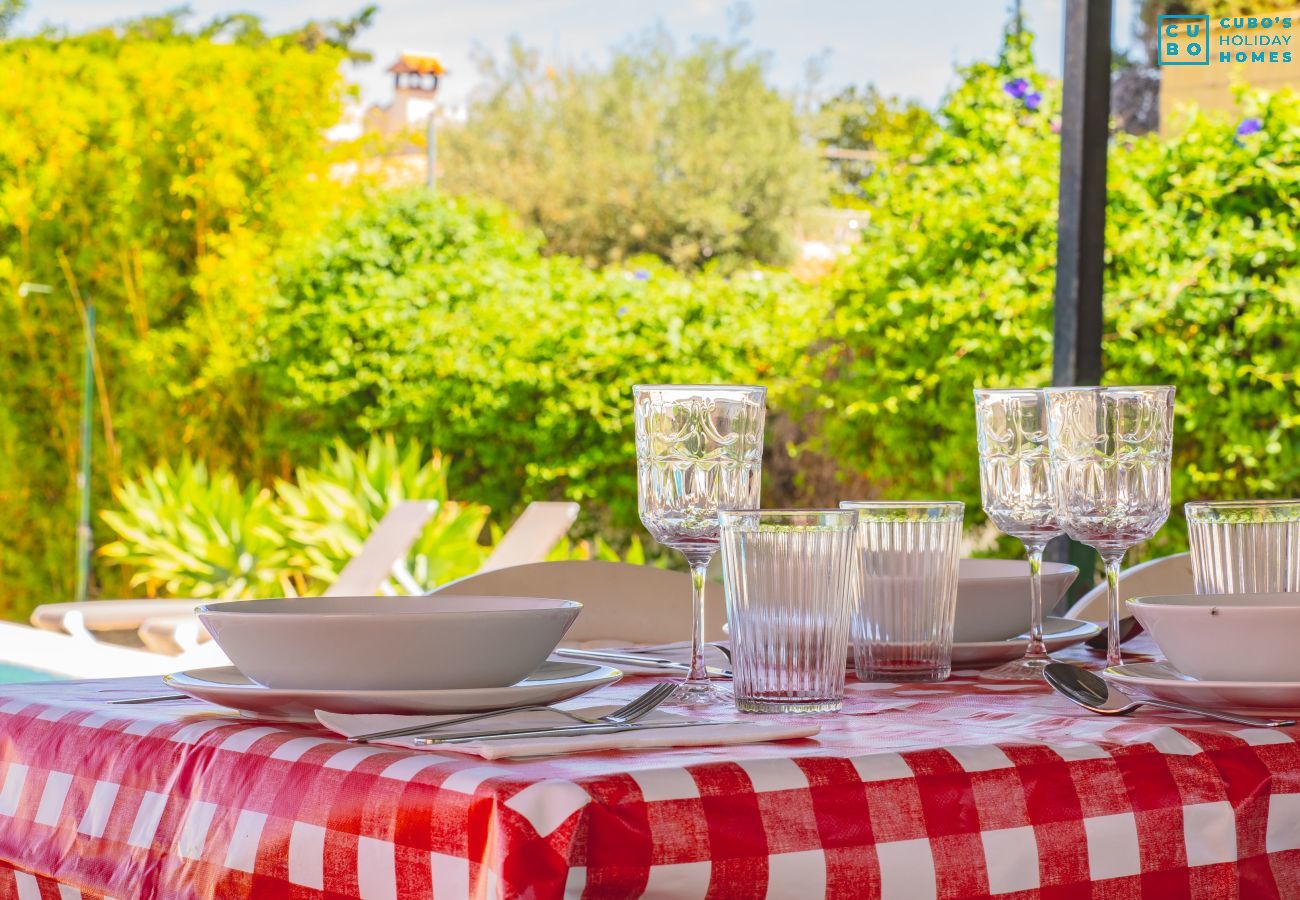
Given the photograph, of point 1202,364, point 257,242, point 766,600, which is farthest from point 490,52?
point 766,600

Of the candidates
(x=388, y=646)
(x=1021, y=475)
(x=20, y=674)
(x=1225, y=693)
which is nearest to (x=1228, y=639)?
(x=1225, y=693)

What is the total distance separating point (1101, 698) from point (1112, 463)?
24 cm

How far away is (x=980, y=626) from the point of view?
57.6 inches

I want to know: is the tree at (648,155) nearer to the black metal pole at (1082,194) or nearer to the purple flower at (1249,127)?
the purple flower at (1249,127)

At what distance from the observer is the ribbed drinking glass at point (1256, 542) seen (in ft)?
4.57

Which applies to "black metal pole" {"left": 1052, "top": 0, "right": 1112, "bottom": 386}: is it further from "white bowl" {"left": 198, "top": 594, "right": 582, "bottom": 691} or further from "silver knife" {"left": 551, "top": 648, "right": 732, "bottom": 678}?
"white bowl" {"left": 198, "top": 594, "right": 582, "bottom": 691}

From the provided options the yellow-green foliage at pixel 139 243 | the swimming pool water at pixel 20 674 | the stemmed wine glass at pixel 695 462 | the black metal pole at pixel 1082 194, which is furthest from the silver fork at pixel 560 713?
the yellow-green foliage at pixel 139 243

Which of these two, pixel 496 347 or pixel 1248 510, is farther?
pixel 496 347

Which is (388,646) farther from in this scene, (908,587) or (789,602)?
(908,587)

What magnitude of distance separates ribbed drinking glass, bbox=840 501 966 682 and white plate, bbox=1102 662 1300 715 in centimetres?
20

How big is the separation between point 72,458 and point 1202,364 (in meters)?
5.60

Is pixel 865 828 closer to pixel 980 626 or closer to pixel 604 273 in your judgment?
pixel 980 626

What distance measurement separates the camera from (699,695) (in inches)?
45.0

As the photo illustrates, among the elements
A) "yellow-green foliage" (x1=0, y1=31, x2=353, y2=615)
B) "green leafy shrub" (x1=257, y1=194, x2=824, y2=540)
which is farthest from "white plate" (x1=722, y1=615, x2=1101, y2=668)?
"yellow-green foliage" (x1=0, y1=31, x2=353, y2=615)
